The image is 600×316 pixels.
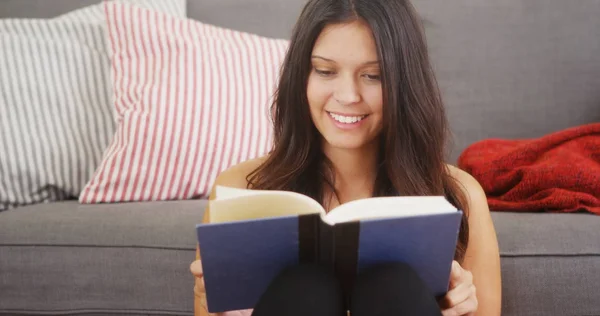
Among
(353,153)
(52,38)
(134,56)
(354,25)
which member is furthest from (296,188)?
(52,38)

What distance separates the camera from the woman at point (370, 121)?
3.14ft

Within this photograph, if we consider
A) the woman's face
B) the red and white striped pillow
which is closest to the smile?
the woman's face

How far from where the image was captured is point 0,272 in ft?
3.76

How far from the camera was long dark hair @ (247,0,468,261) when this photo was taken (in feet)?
3.16

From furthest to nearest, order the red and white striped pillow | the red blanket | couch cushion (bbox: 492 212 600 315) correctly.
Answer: the red and white striped pillow < the red blanket < couch cushion (bbox: 492 212 600 315)

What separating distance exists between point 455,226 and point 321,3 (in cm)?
47

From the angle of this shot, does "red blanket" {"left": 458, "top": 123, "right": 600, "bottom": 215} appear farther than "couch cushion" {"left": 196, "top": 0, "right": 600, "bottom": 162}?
No

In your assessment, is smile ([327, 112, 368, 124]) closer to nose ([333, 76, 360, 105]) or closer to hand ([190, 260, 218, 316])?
nose ([333, 76, 360, 105])

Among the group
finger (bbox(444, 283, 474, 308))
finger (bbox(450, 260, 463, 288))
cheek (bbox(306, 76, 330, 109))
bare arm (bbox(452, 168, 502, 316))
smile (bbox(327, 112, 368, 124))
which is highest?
cheek (bbox(306, 76, 330, 109))

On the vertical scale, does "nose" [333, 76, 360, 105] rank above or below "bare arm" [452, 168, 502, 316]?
above

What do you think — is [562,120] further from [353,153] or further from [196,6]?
[196,6]

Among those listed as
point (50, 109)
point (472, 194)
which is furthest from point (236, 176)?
point (50, 109)

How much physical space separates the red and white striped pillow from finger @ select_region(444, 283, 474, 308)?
0.67m

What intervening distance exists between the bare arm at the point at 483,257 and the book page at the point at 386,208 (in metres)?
0.31
